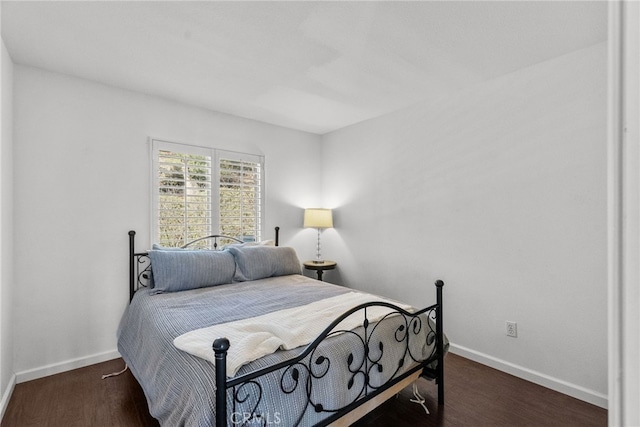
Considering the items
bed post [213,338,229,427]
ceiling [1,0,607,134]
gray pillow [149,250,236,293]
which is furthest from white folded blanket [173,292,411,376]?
ceiling [1,0,607,134]

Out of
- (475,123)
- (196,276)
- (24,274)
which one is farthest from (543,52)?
(24,274)

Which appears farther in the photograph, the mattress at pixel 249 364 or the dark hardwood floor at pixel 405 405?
the dark hardwood floor at pixel 405 405

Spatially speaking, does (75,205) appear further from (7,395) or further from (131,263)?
(7,395)

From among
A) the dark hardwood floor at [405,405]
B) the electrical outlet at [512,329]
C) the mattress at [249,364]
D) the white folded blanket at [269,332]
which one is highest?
the white folded blanket at [269,332]

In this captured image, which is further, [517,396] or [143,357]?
[517,396]

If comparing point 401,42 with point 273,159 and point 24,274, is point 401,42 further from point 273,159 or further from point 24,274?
point 24,274

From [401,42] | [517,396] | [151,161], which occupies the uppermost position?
[401,42]

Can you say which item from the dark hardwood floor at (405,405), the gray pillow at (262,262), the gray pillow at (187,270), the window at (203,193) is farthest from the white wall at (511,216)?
the gray pillow at (187,270)

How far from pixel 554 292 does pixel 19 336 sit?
13.5 feet

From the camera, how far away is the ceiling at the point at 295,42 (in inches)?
75.5

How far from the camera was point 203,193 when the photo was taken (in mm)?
3516

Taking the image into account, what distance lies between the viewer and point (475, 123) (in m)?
2.94

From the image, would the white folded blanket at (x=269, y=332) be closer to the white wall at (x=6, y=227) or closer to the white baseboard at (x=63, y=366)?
the white wall at (x=6, y=227)

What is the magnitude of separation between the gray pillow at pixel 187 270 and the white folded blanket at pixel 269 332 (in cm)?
102
